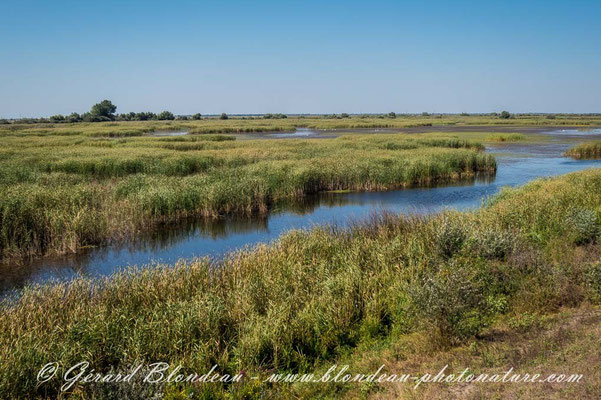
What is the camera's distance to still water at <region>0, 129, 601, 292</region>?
14.0 meters

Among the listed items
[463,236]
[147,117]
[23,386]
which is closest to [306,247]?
[463,236]

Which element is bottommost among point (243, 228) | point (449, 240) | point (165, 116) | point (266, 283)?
point (243, 228)

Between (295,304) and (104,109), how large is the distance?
152 m

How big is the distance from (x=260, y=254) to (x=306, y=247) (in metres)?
1.38

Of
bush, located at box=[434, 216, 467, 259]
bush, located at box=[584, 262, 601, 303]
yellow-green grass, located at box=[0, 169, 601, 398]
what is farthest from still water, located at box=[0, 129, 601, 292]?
bush, located at box=[584, 262, 601, 303]

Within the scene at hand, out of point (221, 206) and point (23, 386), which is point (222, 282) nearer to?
point (23, 386)

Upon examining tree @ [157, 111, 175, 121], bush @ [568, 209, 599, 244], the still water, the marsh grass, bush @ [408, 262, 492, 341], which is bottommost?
the still water

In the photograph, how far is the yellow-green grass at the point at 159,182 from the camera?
15.6 meters

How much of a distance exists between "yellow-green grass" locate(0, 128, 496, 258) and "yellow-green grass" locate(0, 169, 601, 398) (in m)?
6.93

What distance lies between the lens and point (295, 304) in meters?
8.79

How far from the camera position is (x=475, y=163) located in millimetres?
35344

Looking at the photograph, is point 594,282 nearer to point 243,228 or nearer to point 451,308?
point 451,308

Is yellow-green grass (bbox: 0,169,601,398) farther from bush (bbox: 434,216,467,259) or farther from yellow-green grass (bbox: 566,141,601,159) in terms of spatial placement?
yellow-green grass (bbox: 566,141,601,159)

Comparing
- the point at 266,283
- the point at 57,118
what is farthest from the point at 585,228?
the point at 57,118
